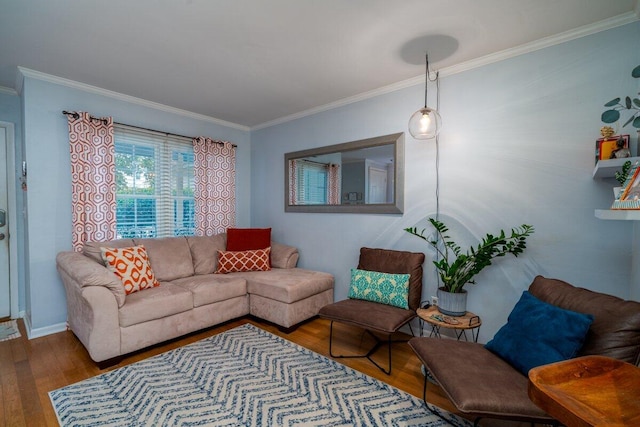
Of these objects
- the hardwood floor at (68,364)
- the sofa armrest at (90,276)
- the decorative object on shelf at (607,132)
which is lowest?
the hardwood floor at (68,364)

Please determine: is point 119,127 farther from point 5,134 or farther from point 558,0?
point 558,0

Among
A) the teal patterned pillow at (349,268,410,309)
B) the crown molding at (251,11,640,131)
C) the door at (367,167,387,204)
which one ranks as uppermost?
the crown molding at (251,11,640,131)

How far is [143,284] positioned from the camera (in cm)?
275

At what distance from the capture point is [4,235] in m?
3.15

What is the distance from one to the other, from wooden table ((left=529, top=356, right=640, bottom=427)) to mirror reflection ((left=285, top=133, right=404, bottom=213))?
6.55 ft

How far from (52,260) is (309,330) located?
263 centimetres

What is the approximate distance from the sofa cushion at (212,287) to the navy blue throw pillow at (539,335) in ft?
7.75

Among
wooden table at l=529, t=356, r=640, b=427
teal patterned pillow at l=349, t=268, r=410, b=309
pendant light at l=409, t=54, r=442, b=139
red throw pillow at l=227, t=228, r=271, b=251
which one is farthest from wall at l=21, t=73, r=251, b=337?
wooden table at l=529, t=356, r=640, b=427

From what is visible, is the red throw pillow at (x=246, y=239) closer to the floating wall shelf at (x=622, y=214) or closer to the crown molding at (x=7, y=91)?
the crown molding at (x=7, y=91)

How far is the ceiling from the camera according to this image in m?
1.81

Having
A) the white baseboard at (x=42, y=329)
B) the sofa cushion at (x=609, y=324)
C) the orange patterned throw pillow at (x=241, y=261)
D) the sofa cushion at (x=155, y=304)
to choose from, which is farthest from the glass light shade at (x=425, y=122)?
the white baseboard at (x=42, y=329)

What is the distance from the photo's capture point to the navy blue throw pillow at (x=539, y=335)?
140cm

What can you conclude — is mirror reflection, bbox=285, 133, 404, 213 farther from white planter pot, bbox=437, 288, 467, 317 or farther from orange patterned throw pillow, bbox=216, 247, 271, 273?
white planter pot, bbox=437, 288, 467, 317

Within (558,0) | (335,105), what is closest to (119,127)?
(335,105)
